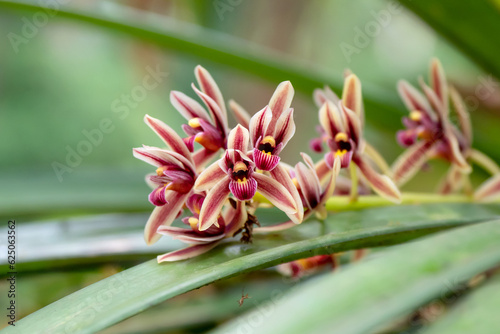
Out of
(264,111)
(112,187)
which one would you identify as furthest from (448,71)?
(264,111)

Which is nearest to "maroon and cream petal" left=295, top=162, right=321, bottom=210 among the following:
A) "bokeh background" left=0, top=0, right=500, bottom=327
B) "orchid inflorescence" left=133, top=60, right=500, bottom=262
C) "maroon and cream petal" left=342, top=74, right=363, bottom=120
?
"orchid inflorescence" left=133, top=60, right=500, bottom=262

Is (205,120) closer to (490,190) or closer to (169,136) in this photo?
(169,136)

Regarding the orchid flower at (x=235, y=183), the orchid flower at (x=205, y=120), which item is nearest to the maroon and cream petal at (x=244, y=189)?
the orchid flower at (x=235, y=183)

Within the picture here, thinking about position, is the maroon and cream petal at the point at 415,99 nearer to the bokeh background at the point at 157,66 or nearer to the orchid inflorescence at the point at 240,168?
the orchid inflorescence at the point at 240,168

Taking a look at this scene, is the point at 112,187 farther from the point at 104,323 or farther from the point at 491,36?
the point at 491,36

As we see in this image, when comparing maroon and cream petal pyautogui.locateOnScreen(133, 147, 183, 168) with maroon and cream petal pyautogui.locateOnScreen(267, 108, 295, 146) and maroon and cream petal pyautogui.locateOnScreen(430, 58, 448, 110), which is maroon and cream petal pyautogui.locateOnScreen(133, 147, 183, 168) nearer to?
maroon and cream petal pyautogui.locateOnScreen(267, 108, 295, 146)
